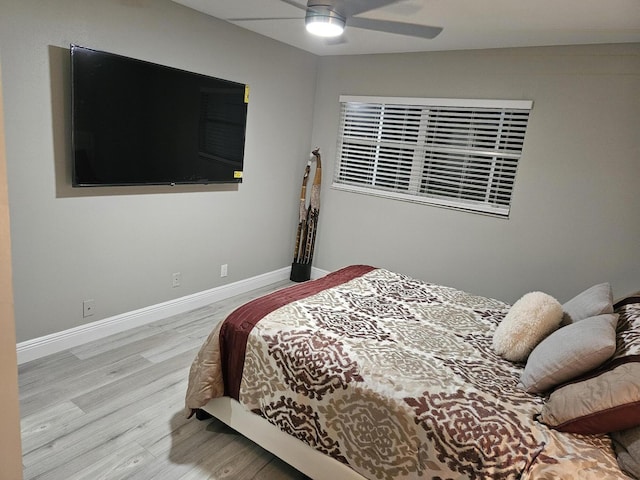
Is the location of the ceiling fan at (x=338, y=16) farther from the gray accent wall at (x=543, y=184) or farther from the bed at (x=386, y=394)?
the bed at (x=386, y=394)

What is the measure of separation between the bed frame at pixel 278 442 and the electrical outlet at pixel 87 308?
1.30m

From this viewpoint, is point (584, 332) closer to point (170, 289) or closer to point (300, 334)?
point (300, 334)

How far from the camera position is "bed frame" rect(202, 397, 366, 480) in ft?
5.82

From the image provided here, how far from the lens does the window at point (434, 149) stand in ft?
11.6

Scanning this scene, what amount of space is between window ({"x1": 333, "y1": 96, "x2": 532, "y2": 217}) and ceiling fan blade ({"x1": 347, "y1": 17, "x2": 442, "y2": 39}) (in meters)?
0.72

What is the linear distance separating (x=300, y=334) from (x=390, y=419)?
564 mm

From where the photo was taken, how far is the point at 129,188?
299 cm

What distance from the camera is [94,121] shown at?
2.62 meters

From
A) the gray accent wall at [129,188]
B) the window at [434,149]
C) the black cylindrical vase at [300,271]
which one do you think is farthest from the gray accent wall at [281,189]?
the black cylindrical vase at [300,271]

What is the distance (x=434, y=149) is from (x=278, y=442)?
116 inches

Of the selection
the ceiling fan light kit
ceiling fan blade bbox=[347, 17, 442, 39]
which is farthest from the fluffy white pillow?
ceiling fan blade bbox=[347, 17, 442, 39]

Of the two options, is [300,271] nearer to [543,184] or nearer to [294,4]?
[543,184]

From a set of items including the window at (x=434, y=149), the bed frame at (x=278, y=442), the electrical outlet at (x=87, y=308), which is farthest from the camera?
the window at (x=434, y=149)

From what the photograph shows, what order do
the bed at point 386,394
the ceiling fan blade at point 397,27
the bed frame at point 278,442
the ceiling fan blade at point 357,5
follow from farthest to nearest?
the ceiling fan blade at point 397,27
the ceiling fan blade at point 357,5
the bed frame at point 278,442
the bed at point 386,394
